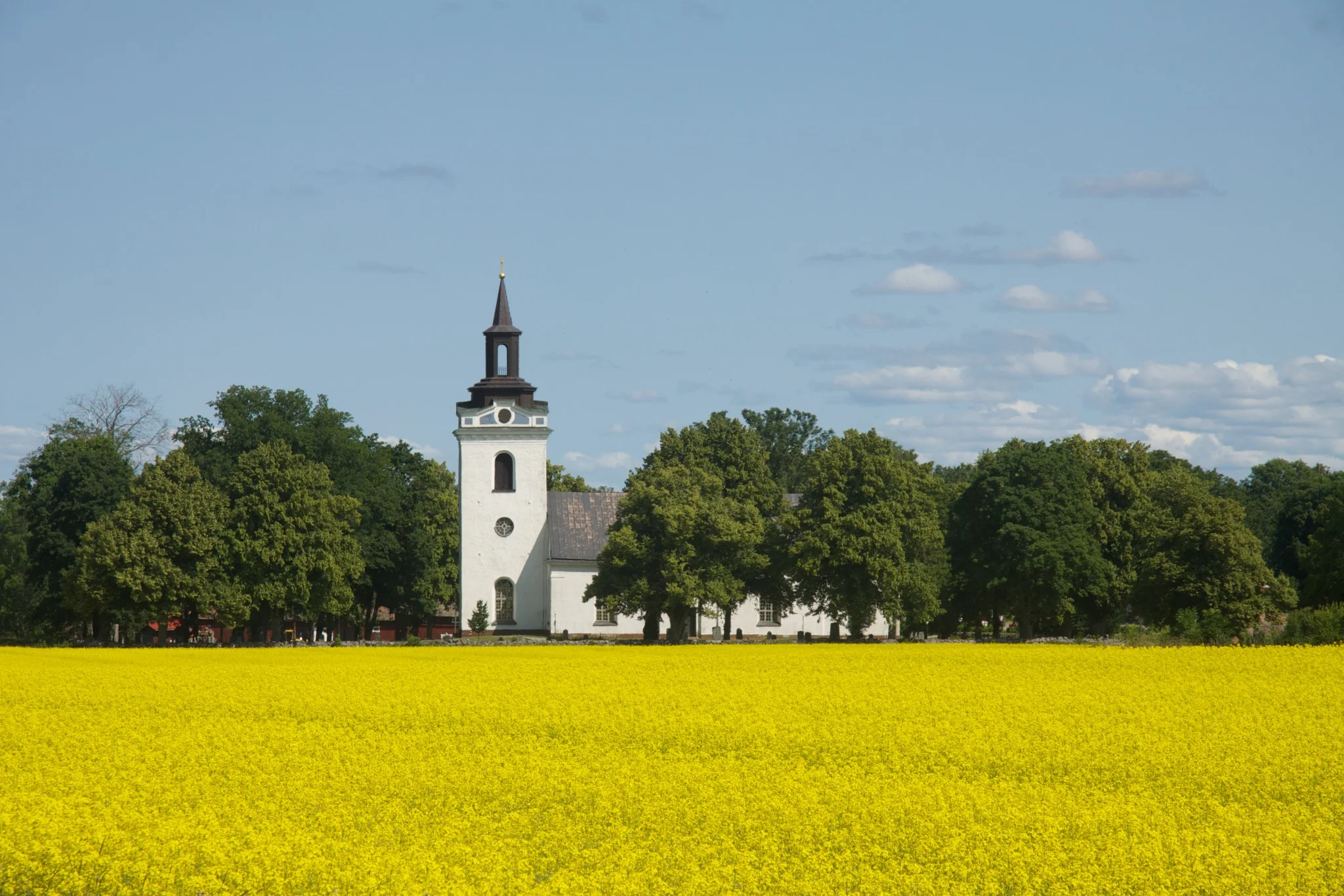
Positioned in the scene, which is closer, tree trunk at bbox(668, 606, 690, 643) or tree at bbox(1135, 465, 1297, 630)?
tree at bbox(1135, 465, 1297, 630)

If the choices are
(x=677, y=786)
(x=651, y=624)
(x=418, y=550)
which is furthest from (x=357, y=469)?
(x=677, y=786)

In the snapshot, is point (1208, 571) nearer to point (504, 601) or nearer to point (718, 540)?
point (718, 540)

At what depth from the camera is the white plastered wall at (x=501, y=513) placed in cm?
7712

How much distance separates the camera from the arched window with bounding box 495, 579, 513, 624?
257ft

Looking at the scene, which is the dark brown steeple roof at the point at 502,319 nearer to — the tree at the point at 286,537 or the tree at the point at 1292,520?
the tree at the point at 286,537

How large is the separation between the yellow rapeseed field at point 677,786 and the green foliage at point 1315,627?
1410cm

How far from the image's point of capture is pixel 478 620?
250 ft

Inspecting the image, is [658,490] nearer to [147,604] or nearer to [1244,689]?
[147,604]

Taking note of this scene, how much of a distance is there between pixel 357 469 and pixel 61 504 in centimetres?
1514

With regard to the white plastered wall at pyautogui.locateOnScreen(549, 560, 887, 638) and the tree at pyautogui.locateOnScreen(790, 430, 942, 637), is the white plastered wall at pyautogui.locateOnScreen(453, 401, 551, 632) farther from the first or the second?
the tree at pyautogui.locateOnScreen(790, 430, 942, 637)

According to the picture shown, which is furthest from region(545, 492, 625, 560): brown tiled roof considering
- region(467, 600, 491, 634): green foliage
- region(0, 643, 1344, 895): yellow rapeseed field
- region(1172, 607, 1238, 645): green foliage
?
Answer: region(0, 643, 1344, 895): yellow rapeseed field

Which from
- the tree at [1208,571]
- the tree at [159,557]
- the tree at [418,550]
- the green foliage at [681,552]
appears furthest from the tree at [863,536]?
the tree at [159,557]

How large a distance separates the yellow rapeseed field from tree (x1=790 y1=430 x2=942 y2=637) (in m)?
30.6

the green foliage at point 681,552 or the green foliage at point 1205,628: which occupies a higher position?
the green foliage at point 681,552
